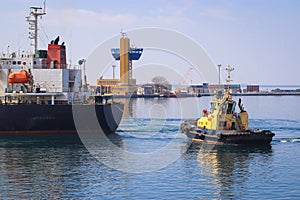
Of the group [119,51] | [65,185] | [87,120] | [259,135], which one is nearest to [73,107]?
[87,120]

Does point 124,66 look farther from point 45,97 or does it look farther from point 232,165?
Answer: point 232,165

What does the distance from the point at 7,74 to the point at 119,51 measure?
122 meters

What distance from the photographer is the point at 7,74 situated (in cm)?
4566

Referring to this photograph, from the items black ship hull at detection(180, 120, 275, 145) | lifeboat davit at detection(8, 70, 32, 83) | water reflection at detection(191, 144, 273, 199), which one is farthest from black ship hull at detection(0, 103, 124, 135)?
black ship hull at detection(180, 120, 275, 145)

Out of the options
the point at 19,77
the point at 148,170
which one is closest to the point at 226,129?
the point at 148,170

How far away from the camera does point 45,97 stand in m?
44.7

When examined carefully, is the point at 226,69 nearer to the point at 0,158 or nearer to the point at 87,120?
the point at 87,120

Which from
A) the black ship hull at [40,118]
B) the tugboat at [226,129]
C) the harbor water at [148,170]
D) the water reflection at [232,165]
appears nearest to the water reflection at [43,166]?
the harbor water at [148,170]

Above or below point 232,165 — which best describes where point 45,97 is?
above

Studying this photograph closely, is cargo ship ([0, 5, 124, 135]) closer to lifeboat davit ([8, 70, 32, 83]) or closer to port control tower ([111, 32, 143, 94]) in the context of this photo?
lifeboat davit ([8, 70, 32, 83])

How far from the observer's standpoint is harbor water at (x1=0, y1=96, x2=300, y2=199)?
23641 millimetres

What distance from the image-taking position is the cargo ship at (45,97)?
42.3m

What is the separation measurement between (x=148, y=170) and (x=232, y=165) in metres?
5.37

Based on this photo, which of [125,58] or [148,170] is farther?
[125,58]
